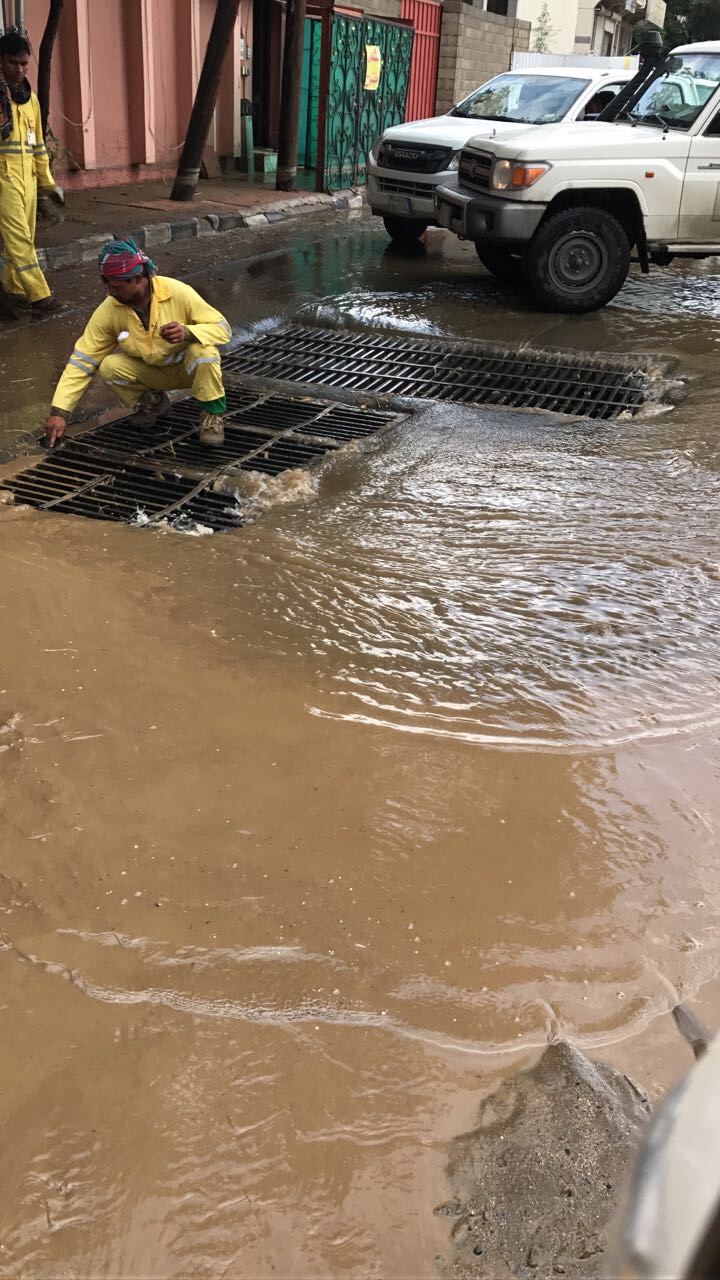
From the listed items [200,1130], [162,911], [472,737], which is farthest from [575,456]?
[200,1130]

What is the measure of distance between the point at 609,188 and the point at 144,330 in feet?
14.7

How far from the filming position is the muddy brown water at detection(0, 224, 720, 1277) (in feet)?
5.93

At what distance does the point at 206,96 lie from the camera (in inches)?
432

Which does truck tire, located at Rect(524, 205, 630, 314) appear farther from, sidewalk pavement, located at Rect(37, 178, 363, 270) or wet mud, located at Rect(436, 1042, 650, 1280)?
wet mud, located at Rect(436, 1042, 650, 1280)

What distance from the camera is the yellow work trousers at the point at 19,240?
699cm

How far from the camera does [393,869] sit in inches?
98.1

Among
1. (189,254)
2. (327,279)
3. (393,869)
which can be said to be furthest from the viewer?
(189,254)

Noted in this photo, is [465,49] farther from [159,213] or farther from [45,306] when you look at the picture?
[45,306]

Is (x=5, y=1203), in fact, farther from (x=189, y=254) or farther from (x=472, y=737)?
(x=189, y=254)

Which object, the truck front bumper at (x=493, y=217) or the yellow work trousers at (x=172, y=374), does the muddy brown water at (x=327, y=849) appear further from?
the truck front bumper at (x=493, y=217)

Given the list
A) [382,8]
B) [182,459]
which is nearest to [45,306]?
[182,459]

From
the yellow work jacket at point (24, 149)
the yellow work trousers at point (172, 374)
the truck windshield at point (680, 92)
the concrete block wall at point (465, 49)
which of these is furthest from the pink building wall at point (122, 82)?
the concrete block wall at point (465, 49)

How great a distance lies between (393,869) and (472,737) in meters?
0.61

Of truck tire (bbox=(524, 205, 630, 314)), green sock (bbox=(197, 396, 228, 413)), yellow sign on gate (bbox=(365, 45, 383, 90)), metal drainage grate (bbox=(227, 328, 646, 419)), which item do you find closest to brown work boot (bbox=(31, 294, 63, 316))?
metal drainage grate (bbox=(227, 328, 646, 419))
